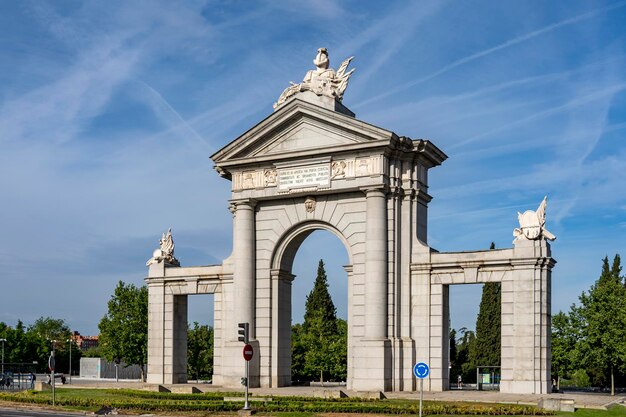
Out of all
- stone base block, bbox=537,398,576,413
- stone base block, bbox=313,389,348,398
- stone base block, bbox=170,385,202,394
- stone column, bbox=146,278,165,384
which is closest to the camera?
stone base block, bbox=537,398,576,413

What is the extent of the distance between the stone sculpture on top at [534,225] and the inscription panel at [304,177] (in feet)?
36.2

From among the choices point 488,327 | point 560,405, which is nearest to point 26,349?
point 488,327

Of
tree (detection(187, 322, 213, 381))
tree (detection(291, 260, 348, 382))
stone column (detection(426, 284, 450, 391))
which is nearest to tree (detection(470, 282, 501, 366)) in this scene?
tree (detection(291, 260, 348, 382))

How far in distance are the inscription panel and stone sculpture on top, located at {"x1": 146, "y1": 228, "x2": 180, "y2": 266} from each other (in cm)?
1019

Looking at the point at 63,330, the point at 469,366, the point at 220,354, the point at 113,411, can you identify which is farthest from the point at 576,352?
the point at 63,330

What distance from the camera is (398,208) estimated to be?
45.3 metres

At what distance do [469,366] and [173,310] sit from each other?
4093cm

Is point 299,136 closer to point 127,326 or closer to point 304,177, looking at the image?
point 304,177

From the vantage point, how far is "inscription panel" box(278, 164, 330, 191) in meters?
46.3

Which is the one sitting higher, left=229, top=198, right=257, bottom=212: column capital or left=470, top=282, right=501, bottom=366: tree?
left=229, top=198, right=257, bottom=212: column capital

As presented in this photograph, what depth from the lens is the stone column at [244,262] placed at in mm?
48031

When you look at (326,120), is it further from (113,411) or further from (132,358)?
(132,358)

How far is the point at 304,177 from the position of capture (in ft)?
155

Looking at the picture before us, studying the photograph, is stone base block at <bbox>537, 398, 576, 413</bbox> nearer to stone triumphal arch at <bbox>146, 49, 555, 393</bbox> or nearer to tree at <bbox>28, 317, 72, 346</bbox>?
stone triumphal arch at <bbox>146, 49, 555, 393</bbox>
